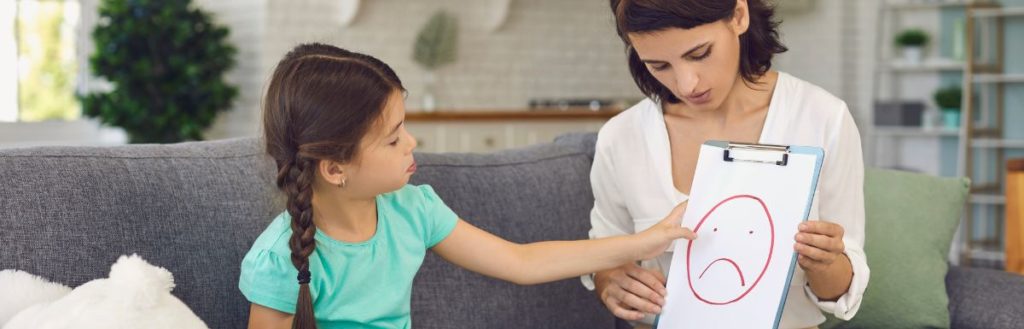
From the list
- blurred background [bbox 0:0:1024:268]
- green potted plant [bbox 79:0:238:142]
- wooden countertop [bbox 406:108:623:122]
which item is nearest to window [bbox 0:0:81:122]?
blurred background [bbox 0:0:1024:268]

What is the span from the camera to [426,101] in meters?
6.02

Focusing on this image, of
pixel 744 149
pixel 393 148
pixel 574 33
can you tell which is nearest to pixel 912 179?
pixel 744 149

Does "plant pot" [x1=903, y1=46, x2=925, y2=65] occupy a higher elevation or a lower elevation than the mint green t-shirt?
higher

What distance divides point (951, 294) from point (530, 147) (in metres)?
0.90

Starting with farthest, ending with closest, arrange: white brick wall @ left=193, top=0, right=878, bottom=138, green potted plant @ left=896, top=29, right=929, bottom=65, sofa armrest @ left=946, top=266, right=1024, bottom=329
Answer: green potted plant @ left=896, top=29, right=929, bottom=65 < white brick wall @ left=193, top=0, right=878, bottom=138 < sofa armrest @ left=946, top=266, right=1024, bottom=329

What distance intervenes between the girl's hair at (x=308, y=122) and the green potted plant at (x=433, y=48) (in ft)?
14.8

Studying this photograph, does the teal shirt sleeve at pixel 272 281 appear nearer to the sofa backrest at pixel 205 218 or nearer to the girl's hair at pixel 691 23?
the sofa backrest at pixel 205 218

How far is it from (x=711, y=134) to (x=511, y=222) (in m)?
0.48

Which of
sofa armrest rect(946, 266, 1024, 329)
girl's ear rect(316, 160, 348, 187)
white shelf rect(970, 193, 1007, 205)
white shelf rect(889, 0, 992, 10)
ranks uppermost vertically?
white shelf rect(889, 0, 992, 10)

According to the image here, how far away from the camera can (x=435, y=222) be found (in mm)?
1649

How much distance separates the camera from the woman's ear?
1.69 m

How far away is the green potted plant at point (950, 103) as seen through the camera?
249 inches

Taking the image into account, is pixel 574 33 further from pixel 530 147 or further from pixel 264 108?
pixel 264 108

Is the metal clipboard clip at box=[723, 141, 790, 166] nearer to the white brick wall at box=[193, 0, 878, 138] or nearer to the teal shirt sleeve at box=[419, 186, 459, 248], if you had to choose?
the teal shirt sleeve at box=[419, 186, 459, 248]
